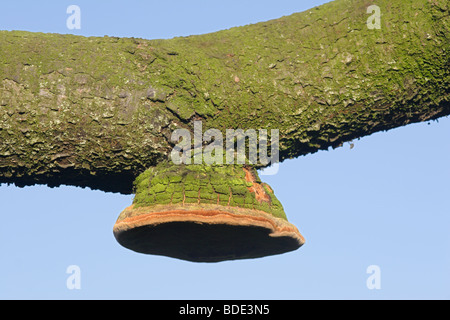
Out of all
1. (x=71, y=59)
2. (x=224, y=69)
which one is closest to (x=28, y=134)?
(x=71, y=59)

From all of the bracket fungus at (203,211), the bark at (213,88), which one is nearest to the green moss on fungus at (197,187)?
the bracket fungus at (203,211)

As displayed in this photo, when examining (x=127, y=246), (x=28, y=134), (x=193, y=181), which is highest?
(x=28, y=134)

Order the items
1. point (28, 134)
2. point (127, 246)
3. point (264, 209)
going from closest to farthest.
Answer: point (28, 134), point (264, 209), point (127, 246)

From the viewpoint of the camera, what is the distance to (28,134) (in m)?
3.12

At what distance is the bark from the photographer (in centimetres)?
318

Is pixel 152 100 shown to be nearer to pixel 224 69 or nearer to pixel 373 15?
pixel 224 69

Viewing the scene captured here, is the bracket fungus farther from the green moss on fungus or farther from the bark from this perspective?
the bark

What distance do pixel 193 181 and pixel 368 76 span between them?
43.6 inches

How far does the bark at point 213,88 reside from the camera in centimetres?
318

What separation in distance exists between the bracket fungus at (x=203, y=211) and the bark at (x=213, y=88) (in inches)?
7.0

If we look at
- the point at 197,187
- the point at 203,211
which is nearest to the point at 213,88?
the point at 197,187

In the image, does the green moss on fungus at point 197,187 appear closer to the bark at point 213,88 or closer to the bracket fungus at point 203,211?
the bracket fungus at point 203,211

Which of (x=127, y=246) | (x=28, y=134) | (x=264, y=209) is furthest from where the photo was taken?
(x=127, y=246)

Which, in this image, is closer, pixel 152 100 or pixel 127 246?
pixel 152 100
